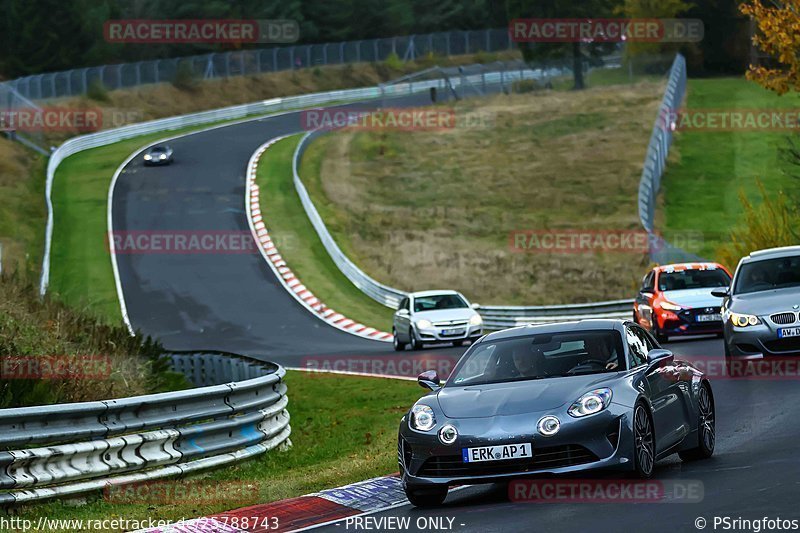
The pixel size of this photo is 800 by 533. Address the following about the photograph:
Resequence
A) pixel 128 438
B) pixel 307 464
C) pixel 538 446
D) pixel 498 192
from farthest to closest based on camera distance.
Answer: pixel 498 192 → pixel 307 464 → pixel 128 438 → pixel 538 446

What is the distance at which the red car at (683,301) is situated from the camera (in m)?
25.5

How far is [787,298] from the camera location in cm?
1808

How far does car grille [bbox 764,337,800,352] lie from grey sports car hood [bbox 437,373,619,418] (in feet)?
25.3

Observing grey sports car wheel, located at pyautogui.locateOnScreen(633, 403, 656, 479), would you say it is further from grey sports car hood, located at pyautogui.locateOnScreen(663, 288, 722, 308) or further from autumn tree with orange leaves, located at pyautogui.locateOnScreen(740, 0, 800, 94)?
autumn tree with orange leaves, located at pyautogui.locateOnScreen(740, 0, 800, 94)

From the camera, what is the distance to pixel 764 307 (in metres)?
18.0

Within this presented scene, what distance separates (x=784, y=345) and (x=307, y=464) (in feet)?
22.0

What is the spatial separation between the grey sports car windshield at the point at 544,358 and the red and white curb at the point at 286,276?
25104 millimetres

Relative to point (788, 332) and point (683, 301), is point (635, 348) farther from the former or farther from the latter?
point (683, 301)

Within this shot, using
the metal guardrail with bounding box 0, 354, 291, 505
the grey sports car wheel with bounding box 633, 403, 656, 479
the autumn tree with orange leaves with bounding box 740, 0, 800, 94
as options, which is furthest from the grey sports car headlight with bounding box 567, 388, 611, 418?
the autumn tree with orange leaves with bounding box 740, 0, 800, 94

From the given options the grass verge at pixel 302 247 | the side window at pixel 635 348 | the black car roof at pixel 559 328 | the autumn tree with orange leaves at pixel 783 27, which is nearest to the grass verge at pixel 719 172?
the grass verge at pixel 302 247

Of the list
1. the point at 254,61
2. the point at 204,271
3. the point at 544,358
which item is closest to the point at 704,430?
the point at 544,358

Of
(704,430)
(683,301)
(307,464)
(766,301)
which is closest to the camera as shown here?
(704,430)

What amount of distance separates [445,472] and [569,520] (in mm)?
1362

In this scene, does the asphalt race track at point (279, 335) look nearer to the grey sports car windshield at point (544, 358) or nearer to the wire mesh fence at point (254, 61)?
the grey sports car windshield at point (544, 358)
